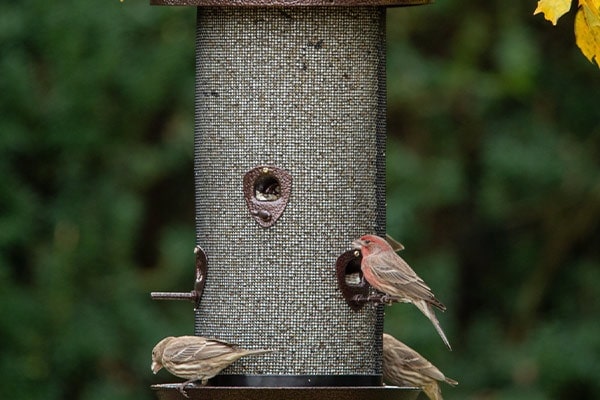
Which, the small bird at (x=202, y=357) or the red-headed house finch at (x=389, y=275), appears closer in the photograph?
the small bird at (x=202, y=357)

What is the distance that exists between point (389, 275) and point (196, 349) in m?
0.96

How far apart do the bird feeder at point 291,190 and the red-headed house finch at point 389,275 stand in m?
0.12

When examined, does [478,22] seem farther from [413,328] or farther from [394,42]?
[413,328]

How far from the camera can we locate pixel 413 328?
12.2 m

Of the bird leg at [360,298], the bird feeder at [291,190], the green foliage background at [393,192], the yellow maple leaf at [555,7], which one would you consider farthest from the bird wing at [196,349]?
the green foliage background at [393,192]

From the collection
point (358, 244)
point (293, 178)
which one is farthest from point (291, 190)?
point (358, 244)

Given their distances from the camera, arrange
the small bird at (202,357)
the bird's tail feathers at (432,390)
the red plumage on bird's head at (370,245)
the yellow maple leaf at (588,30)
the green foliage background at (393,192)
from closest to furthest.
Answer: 1. the yellow maple leaf at (588,30)
2. the small bird at (202,357)
3. the red plumage on bird's head at (370,245)
4. the bird's tail feathers at (432,390)
5. the green foliage background at (393,192)

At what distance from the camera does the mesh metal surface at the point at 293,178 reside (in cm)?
750

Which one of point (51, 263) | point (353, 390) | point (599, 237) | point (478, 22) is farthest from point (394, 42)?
point (353, 390)

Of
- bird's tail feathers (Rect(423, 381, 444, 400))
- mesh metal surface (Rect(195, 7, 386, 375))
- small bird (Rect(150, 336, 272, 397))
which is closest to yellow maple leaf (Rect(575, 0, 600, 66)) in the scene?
mesh metal surface (Rect(195, 7, 386, 375))

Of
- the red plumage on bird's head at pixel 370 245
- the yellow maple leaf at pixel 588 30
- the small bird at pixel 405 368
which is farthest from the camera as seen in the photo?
the small bird at pixel 405 368

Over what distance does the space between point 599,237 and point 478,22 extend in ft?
6.56

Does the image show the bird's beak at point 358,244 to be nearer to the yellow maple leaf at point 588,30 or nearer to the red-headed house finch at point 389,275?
the red-headed house finch at point 389,275

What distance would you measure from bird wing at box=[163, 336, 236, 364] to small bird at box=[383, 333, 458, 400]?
106 centimetres
